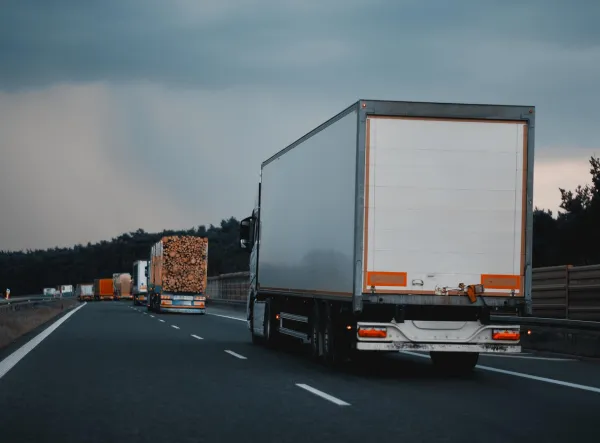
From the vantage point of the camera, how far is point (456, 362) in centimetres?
1582

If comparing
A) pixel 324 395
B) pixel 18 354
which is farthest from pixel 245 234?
pixel 324 395

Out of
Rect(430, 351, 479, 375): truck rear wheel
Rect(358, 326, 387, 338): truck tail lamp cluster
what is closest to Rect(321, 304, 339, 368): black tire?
Rect(358, 326, 387, 338): truck tail lamp cluster

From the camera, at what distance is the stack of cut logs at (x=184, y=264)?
4694 cm

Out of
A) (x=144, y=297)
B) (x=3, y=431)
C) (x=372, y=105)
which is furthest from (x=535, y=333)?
(x=144, y=297)

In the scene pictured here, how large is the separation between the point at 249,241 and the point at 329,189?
27.1ft

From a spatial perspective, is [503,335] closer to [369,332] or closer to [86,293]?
[369,332]

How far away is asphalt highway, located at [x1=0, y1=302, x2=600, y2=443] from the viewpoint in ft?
29.2

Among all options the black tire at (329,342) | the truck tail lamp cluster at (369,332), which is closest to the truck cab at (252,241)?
the black tire at (329,342)

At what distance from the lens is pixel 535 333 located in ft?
72.6

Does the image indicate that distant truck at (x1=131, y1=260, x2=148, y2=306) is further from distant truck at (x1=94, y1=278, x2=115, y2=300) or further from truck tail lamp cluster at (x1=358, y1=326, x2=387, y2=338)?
truck tail lamp cluster at (x1=358, y1=326, x2=387, y2=338)

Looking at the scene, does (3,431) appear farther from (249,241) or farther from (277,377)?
(249,241)

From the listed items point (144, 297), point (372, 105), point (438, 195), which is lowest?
point (144, 297)

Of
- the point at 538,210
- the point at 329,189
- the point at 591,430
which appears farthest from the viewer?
the point at 538,210

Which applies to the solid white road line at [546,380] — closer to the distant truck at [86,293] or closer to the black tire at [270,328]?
the black tire at [270,328]
